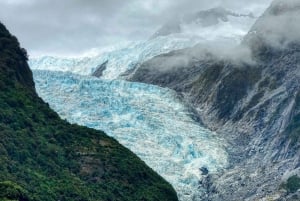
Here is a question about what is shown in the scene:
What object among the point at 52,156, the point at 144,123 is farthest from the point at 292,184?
the point at 52,156

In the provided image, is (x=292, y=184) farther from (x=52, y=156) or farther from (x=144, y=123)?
(x=52, y=156)

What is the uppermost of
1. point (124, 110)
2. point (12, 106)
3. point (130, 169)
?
point (124, 110)

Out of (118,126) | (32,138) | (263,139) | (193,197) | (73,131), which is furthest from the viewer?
(263,139)

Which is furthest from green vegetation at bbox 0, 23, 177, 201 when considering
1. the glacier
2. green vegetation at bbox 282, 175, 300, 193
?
green vegetation at bbox 282, 175, 300, 193

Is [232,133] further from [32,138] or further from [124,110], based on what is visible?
[32,138]

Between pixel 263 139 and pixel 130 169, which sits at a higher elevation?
pixel 263 139

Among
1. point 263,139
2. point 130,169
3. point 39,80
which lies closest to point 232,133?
point 263,139

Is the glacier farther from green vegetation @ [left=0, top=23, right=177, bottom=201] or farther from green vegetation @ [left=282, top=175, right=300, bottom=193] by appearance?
green vegetation @ [left=0, top=23, right=177, bottom=201]
